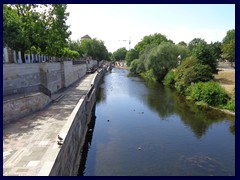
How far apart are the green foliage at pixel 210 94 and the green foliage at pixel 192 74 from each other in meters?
3.76

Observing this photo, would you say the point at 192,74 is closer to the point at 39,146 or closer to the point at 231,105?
the point at 231,105

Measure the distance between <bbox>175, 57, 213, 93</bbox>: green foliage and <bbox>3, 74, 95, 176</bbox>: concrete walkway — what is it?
887 inches

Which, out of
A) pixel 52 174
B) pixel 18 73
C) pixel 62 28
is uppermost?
pixel 62 28

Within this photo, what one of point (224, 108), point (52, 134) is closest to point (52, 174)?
point (52, 134)

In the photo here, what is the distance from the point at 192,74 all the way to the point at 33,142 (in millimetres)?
28498

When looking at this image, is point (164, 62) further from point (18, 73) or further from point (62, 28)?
point (18, 73)

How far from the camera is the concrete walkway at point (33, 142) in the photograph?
950cm

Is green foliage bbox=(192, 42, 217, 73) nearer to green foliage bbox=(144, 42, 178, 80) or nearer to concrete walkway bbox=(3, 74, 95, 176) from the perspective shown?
green foliage bbox=(144, 42, 178, 80)

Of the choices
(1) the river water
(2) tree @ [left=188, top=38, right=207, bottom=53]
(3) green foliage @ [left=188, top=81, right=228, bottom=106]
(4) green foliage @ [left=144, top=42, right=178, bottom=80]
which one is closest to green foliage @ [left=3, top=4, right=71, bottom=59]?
(1) the river water

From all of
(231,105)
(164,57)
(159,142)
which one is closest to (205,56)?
(164,57)

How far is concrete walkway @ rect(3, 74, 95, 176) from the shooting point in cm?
950

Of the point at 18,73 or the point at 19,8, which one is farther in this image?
the point at 19,8

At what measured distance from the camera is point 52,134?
1320cm

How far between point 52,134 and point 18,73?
8341 millimetres
